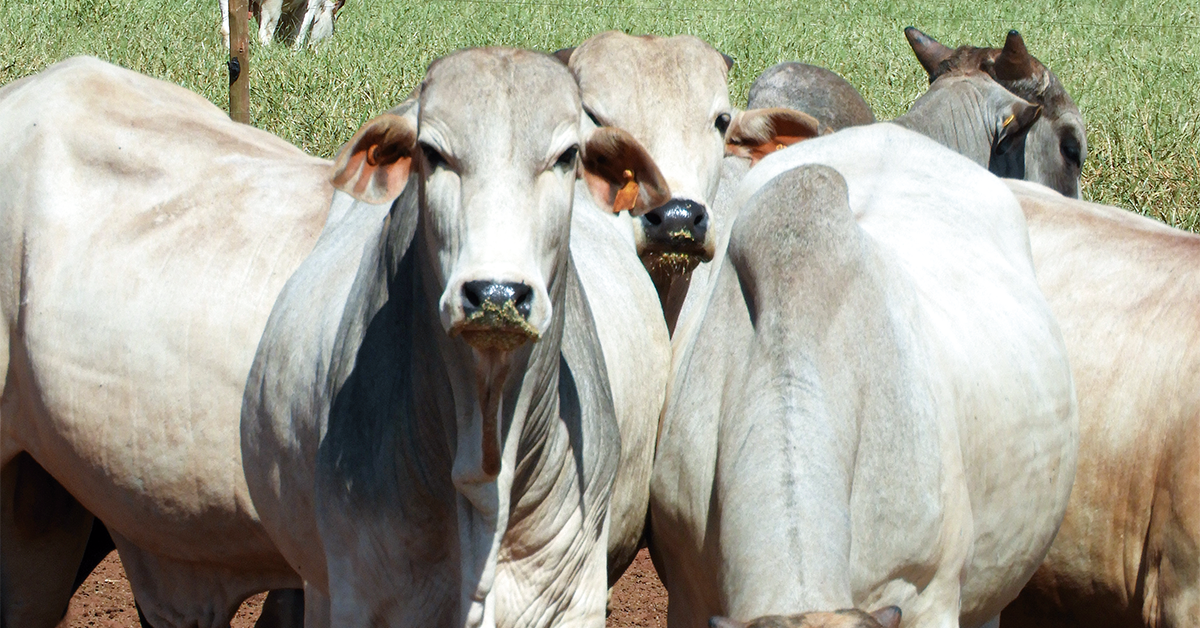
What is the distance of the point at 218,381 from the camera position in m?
3.96

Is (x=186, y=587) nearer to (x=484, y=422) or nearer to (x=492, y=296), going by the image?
(x=484, y=422)

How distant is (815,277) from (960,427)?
0.56m

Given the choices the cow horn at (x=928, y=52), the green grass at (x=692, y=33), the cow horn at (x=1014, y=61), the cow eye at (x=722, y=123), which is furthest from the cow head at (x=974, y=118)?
the green grass at (x=692, y=33)

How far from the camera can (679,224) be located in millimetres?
3678

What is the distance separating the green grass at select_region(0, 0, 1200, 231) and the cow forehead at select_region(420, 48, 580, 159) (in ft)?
16.3

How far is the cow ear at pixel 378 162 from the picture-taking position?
108 inches

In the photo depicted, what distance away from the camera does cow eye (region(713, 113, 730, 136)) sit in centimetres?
415

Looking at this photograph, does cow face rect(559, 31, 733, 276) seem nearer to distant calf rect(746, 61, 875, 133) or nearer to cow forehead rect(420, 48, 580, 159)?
cow forehead rect(420, 48, 580, 159)

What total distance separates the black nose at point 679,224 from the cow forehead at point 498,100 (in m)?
1.02

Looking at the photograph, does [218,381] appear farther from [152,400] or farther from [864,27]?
[864,27]

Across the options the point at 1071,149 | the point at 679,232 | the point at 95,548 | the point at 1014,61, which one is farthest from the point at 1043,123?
the point at 95,548

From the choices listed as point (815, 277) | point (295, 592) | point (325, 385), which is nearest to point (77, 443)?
point (295, 592)

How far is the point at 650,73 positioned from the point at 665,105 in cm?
12

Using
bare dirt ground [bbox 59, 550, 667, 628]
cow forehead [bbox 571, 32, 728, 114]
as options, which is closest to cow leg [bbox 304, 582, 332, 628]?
cow forehead [bbox 571, 32, 728, 114]
